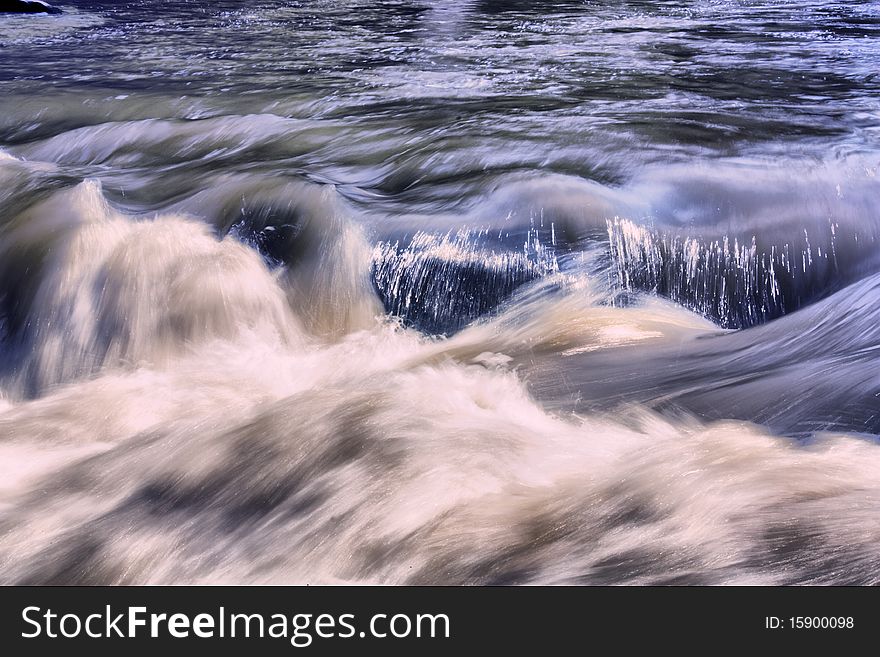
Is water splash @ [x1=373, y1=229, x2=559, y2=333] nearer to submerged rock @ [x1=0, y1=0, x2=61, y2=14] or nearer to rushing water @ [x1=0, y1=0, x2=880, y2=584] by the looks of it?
rushing water @ [x1=0, y1=0, x2=880, y2=584]

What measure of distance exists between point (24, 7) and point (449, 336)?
9.58 metres

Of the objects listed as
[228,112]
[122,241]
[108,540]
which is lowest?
[108,540]

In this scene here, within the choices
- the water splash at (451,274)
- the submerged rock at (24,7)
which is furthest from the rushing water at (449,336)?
the submerged rock at (24,7)

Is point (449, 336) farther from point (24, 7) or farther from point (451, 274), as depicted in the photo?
point (24, 7)

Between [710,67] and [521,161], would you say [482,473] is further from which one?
[710,67]

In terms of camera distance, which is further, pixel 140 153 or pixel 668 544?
pixel 140 153

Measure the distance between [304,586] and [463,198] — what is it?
208cm

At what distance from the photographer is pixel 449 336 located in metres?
2.81

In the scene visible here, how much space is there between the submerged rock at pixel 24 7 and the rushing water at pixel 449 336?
571cm

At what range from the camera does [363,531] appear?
1.95m

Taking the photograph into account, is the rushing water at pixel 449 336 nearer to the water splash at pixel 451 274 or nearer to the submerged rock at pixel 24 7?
the water splash at pixel 451 274

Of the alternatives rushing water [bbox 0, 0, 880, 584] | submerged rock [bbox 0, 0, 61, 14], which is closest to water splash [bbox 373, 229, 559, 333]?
rushing water [bbox 0, 0, 880, 584]

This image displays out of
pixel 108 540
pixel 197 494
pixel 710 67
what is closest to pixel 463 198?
pixel 197 494

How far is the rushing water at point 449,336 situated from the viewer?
190cm
